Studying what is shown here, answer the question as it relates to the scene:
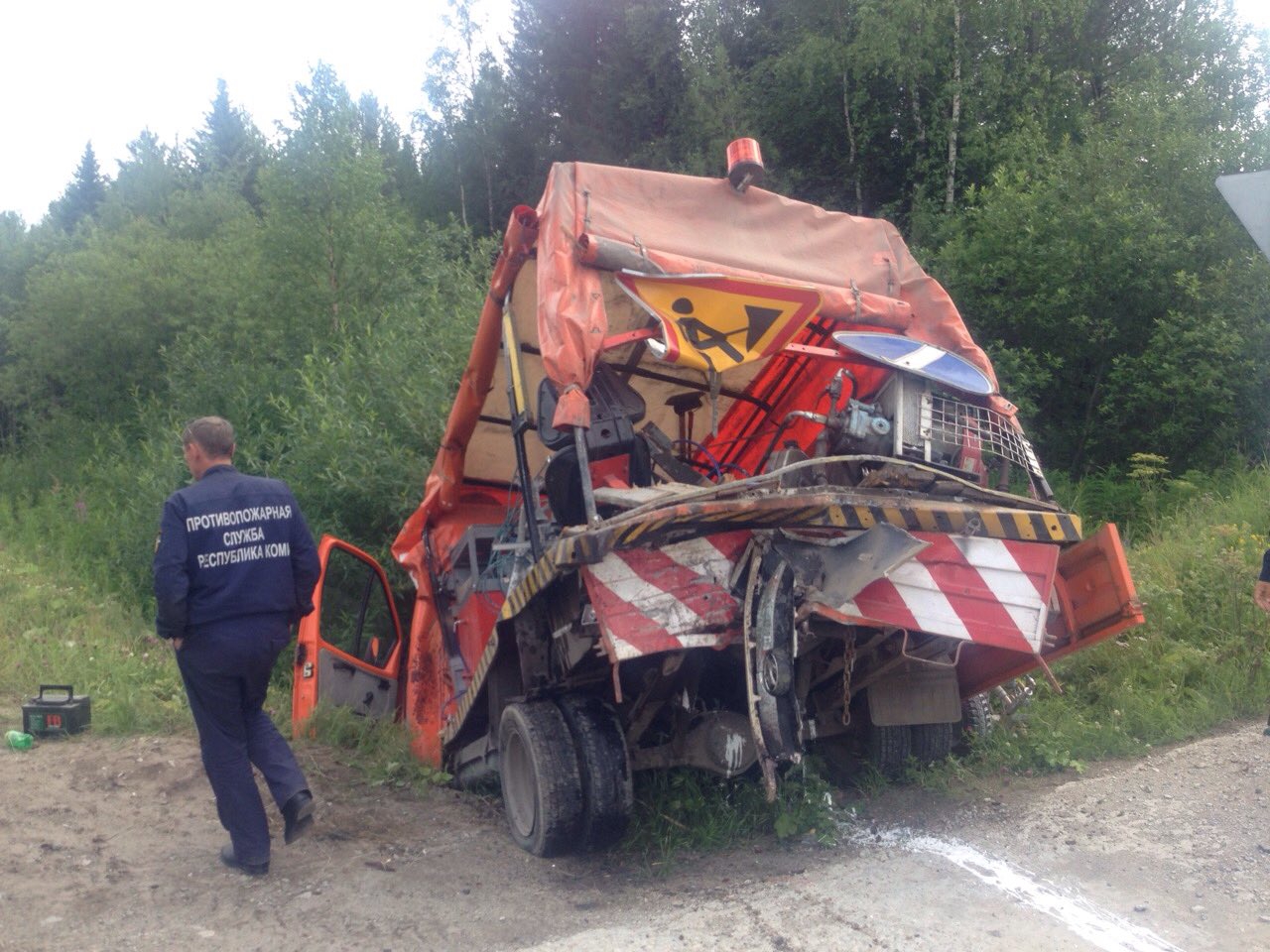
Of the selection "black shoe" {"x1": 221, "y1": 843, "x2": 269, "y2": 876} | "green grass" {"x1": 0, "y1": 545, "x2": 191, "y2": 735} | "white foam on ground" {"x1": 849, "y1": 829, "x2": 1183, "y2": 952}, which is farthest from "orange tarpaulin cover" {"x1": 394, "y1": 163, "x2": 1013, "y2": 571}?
"green grass" {"x1": 0, "y1": 545, "x2": 191, "y2": 735}

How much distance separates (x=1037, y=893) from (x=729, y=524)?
1.64 metres

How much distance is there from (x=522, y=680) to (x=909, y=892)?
1830mm

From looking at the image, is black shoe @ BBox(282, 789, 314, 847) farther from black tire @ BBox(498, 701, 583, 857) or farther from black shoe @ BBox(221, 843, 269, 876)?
black tire @ BBox(498, 701, 583, 857)

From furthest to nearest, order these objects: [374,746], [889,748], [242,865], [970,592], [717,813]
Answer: [374,746] < [889,748] < [717,813] < [242,865] < [970,592]

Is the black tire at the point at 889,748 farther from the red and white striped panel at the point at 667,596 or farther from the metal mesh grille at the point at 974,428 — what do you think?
the red and white striped panel at the point at 667,596

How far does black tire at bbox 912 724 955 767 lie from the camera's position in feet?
17.4

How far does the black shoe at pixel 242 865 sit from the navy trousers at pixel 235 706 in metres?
0.02

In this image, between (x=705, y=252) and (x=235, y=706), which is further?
(x=705, y=252)

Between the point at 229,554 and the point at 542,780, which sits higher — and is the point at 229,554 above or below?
above

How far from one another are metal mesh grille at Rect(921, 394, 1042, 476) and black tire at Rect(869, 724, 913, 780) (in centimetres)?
130

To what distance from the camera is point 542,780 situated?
4500 mm

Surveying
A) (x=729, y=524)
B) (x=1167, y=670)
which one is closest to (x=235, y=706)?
(x=729, y=524)

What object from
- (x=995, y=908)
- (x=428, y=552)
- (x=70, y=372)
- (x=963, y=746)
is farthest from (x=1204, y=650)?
(x=70, y=372)

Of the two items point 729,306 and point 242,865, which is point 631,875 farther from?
point 729,306
